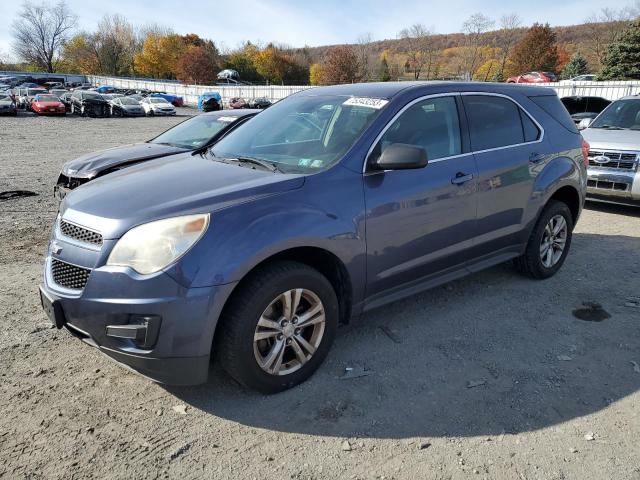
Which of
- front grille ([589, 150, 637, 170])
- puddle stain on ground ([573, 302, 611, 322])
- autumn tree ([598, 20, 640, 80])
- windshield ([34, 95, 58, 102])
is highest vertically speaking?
autumn tree ([598, 20, 640, 80])

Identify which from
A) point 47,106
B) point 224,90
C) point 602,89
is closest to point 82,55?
point 224,90

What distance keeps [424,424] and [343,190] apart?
146cm

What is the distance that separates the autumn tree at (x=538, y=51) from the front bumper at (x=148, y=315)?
6322 centimetres

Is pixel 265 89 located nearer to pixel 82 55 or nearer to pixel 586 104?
pixel 586 104

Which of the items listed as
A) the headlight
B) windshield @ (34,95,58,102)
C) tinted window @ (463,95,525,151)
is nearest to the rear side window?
tinted window @ (463,95,525,151)

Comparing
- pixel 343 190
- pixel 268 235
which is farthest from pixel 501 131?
pixel 268 235

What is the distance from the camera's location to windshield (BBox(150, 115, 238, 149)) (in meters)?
7.83

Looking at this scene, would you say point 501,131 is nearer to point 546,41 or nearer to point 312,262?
point 312,262

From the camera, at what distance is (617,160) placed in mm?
7387

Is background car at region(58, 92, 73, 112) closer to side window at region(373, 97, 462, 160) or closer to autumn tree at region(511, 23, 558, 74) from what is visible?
side window at region(373, 97, 462, 160)

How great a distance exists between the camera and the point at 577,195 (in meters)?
5.09

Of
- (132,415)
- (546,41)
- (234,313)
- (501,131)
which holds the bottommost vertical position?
(132,415)

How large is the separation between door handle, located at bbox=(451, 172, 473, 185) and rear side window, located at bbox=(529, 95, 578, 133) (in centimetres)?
144

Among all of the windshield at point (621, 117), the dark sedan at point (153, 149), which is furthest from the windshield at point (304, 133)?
the windshield at point (621, 117)
